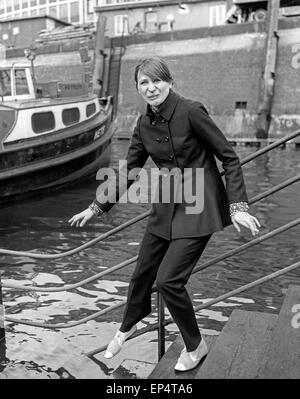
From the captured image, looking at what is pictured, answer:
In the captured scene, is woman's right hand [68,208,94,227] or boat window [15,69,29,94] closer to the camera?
woman's right hand [68,208,94,227]

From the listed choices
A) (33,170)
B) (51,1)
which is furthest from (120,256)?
(51,1)

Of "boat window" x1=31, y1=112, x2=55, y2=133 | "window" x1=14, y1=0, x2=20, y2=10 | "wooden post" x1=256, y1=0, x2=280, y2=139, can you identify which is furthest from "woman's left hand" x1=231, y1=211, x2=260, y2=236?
"window" x1=14, y1=0, x2=20, y2=10

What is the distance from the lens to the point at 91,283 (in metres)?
6.63

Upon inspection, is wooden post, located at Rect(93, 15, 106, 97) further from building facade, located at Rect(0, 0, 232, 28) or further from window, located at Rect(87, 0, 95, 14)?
window, located at Rect(87, 0, 95, 14)

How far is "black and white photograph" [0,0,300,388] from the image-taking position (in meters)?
2.88

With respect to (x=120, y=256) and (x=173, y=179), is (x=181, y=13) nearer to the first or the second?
(x=120, y=256)

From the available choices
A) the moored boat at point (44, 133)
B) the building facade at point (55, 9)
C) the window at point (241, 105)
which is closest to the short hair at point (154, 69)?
the moored boat at point (44, 133)

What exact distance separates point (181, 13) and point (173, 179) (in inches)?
1335

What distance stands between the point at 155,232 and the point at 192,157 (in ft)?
1.69

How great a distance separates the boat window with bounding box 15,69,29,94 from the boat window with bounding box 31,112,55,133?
1446mm

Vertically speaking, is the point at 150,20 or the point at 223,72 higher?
the point at 150,20

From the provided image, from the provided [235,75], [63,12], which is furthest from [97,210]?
[63,12]

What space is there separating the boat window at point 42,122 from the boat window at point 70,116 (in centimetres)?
53

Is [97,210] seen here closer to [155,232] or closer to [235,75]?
[155,232]
